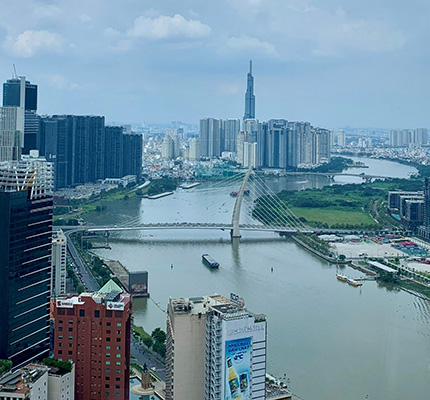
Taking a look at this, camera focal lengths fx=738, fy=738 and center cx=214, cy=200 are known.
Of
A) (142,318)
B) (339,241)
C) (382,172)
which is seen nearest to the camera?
(142,318)

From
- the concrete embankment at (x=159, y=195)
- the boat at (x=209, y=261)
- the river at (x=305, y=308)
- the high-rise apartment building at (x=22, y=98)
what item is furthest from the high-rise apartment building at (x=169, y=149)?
the boat at (x=209, y=261)

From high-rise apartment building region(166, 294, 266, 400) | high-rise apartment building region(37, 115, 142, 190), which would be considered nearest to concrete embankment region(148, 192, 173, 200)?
high-rise apartment building region(37, 115, 142, 190)

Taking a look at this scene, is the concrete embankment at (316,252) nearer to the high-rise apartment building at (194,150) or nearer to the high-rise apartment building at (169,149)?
the high-rise apartment building at (194,150)

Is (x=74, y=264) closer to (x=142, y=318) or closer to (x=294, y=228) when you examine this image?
(x=142, y=318)

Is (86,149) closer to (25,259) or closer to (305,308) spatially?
(305,308)

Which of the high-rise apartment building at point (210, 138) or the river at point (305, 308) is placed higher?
the high-rise apartment building at point (210, 138)

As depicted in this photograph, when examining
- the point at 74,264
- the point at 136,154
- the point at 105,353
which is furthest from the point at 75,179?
the point at 105,353
